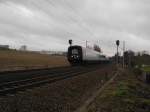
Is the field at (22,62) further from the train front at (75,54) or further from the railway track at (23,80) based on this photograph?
the railway track at (23,80)

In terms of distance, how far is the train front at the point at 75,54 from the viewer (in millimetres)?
46969

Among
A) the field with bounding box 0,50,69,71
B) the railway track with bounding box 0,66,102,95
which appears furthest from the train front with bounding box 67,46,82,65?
the railway track with bounding box 0,66,102,95

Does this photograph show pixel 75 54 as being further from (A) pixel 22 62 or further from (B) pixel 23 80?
(B) pixel 23 80

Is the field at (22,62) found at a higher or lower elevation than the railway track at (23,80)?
higher

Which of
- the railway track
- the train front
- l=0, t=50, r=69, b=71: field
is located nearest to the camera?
the railway track

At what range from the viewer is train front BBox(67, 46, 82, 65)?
154ft

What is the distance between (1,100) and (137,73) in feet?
109

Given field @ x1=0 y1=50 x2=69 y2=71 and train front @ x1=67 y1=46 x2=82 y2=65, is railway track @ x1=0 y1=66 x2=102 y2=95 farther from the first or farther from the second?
train front @ x1=67 y1=46 x2=82 y2=65

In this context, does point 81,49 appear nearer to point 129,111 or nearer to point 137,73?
point 137,73

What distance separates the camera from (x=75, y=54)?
156 feet

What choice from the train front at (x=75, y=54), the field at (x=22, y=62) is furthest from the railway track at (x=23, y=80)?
the train front at (x=75, y=54)

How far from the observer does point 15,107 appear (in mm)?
10062

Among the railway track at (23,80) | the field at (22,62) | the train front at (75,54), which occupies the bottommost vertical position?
the railway track at (23,80)

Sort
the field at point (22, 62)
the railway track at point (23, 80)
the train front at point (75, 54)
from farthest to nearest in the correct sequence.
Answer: the train front at point (75, 54)
the field at point (22, 62)
the railway track at point (23, 80)
